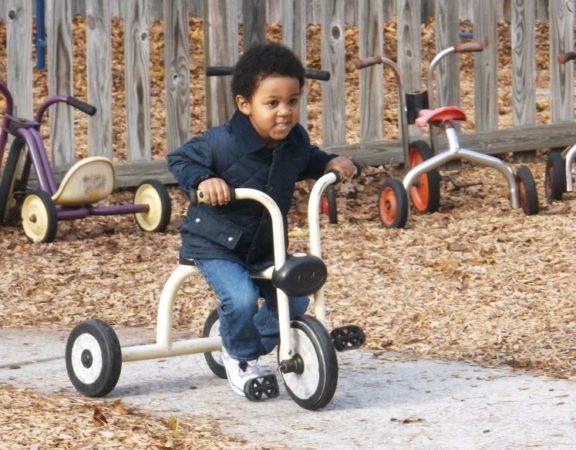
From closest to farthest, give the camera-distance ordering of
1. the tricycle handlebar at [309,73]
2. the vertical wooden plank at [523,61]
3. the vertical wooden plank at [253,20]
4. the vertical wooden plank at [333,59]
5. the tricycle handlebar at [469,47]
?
the tricycle handlebar at [309,73], the tricycle handlebar at [469,47], the vertical wooden plank at [253,20], the vertical wooden plank at [333,59], the vertical wooden plank at [523,61]

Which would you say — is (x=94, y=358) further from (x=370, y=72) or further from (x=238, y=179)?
(x=370, y=72)

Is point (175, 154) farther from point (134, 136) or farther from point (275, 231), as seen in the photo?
point (134, 136)

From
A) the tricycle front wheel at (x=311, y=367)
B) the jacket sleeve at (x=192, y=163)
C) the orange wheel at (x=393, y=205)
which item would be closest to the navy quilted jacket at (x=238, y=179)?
the jacket sleeve at (x=192, y=163)

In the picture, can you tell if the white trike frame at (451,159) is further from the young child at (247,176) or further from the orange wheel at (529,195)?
the young child at (247,176)

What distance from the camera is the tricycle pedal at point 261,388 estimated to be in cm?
487

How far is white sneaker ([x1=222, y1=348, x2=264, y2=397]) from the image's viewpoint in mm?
4949

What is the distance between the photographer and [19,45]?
27.1 ft

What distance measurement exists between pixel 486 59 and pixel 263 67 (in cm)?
494

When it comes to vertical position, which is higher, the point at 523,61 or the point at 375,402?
the point at 523,61

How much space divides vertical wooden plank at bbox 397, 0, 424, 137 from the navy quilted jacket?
448 centimetres

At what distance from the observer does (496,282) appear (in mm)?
6652

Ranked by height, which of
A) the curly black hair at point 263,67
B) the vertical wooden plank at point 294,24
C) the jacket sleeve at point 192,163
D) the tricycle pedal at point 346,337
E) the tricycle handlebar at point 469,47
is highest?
the vertical wooden plank at point 294,24

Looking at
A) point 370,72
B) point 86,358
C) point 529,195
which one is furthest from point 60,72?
point 86,358

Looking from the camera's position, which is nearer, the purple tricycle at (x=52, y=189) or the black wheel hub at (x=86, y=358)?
the black wheel hub at (x=86, y=358)
